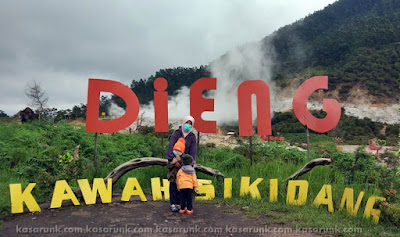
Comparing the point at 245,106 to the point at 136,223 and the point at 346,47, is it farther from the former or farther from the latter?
the point at 346,47

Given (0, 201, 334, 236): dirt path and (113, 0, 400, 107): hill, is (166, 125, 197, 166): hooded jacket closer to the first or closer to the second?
(0, 201, 334, 236): dirt path

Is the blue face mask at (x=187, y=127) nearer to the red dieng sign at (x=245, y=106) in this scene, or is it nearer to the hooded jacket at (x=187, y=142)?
the hooded jacket at (x=187, y=142)

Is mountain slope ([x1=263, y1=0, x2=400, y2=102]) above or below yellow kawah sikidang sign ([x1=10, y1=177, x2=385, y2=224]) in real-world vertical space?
above

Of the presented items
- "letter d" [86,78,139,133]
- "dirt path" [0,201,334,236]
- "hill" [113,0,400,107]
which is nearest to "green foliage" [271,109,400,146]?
"hill" [113,0,400,107]

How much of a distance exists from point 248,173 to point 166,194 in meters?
2.18

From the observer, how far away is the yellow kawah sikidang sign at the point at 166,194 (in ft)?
20.2

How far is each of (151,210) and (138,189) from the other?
2.76ft

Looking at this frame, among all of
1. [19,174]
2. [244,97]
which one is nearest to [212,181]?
[244,97]

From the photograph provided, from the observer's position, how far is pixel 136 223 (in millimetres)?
5504

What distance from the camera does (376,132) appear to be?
113 feet

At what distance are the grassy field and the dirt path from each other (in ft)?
1.39

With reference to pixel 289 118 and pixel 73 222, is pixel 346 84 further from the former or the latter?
pixel 73 222

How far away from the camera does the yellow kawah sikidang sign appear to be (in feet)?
20.2

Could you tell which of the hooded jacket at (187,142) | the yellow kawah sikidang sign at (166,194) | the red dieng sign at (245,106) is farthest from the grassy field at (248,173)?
the hooded jacket at (187,142)
